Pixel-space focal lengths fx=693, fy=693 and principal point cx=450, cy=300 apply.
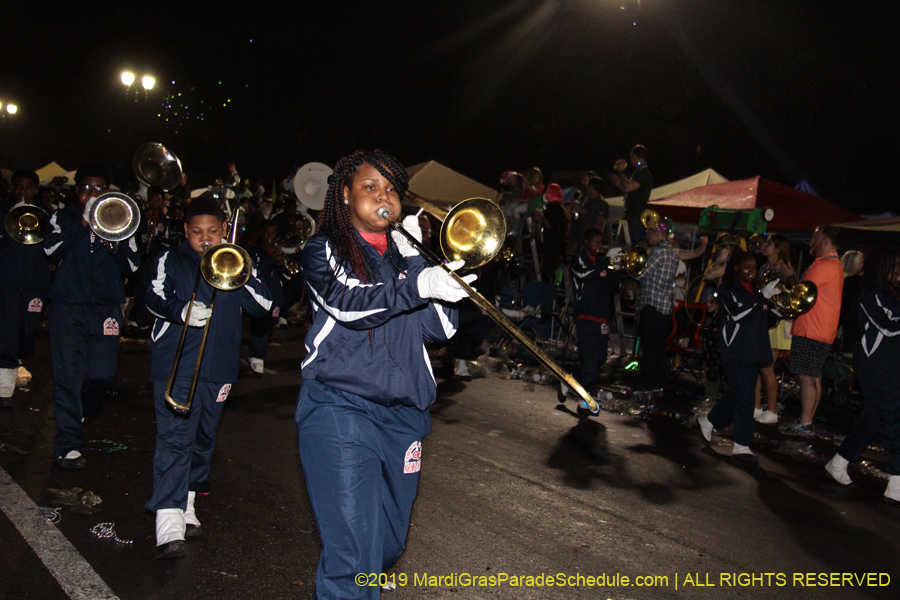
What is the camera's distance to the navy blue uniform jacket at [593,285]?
8688 mm

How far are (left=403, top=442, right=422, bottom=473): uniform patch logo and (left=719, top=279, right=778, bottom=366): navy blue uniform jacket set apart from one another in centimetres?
481

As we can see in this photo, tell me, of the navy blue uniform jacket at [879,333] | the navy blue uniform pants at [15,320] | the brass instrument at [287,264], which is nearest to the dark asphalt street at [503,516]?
the navy blue uniform pants at [15,320]

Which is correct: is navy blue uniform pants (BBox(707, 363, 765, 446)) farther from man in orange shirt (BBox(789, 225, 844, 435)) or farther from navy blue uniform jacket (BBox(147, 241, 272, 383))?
navy blue uniform jacket (BBox(147, 241, 272, 383))

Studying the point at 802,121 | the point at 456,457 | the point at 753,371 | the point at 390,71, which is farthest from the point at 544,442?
the point at 390,71

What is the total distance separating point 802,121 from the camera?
20.0 m

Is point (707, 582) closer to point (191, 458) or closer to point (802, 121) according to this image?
point (191, 458)

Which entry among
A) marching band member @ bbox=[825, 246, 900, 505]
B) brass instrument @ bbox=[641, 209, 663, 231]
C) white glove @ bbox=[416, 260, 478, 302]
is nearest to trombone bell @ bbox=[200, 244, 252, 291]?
white glove @ bbox=[416, 260, 478, 302]

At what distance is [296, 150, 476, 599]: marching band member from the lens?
8.36 ft

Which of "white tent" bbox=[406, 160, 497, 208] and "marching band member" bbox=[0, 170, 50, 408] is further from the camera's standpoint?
"white tent" bbox=[406, 160, 497, 208]

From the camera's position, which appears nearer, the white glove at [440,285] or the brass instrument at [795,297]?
the white glove at [440,285]

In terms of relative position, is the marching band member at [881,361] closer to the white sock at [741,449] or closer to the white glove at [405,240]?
the white sock at [741,449]

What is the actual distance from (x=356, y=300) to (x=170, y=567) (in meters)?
2.36

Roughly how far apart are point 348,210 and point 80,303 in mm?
3466

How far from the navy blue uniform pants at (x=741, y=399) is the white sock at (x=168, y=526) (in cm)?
509
